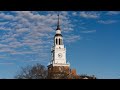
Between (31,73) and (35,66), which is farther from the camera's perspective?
(35,66)

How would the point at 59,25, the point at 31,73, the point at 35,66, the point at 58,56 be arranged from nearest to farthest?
1. the point at 31,73
2. the point at 35,66
3. the point at 58,56
4. the point at 59,25
